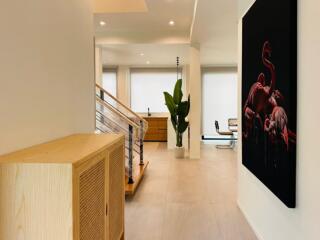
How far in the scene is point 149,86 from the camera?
10.5 meters

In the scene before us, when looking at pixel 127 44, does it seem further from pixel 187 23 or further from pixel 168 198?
pixel 168 198

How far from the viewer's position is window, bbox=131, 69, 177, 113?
10398mm

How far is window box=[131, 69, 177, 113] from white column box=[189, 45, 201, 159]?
3692 mm

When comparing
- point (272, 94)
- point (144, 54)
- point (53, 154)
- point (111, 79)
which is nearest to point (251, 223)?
point (272, 94)

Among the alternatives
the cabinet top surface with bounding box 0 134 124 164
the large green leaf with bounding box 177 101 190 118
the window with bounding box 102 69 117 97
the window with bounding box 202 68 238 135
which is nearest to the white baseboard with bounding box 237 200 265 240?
the cabinet top surface with bounding box 0 134 124 164

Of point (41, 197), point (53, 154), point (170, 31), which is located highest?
point (170, 31)

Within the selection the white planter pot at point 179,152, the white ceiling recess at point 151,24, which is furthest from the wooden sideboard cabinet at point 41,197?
the white planter pot at point 179,152

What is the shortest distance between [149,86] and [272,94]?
8.41 meters

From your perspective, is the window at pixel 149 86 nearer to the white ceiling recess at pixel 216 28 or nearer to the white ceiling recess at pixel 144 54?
the white ceiling recess at pixel 144 54

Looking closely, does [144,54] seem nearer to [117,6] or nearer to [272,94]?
[117,6]

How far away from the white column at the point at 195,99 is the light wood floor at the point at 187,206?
2.51ft

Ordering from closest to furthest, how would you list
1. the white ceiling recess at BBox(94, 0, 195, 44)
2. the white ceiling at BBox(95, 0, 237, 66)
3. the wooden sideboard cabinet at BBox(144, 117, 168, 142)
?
1. the white ceiling at BBox(95, 0, 237, 66)
2. the white ceiling recess at BBox(94, 0, 195, 44)
3. the wooden sideboard cabinet at BBox(144, 117, 168, 142)

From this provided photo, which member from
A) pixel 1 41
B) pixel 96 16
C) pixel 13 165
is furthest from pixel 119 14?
pixel 13 165

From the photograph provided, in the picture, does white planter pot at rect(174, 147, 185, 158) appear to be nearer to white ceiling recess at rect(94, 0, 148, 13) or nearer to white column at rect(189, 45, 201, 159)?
white column at rect(189, 45, 201, 159)
